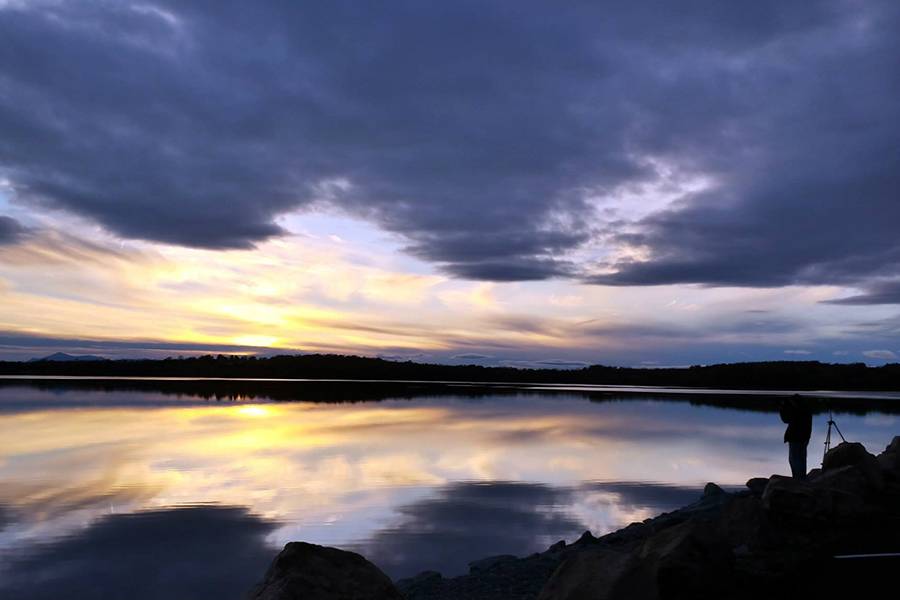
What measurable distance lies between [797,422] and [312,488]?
11832mm

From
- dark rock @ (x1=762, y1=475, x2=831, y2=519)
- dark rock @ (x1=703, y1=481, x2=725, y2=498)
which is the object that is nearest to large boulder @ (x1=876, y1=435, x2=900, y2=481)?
dark rock @ (x1=703, y1=481, x2=725, y2=498)

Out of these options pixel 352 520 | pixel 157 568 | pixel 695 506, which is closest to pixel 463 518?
pixel 352 520

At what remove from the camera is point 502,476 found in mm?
19469

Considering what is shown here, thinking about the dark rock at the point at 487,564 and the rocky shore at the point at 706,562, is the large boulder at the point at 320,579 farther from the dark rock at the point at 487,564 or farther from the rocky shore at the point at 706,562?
the dark rock at the point at 487,564

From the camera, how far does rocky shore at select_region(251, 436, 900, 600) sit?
690 cm

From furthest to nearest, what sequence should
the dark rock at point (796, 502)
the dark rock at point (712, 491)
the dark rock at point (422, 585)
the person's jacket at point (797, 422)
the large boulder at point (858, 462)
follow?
the person's jacket at point (797, 422)
the dark rock at point (712, 491)
the large boulder at point (858, 462)
the dark rock at point (796, 502)
the dark rock at point (422, 585)

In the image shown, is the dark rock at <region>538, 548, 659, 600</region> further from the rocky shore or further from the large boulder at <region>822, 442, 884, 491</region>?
the large boulder at <region>822, 442, 884, 491</region>

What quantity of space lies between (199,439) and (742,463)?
20843 mm

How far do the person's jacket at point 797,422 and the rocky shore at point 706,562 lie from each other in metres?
2.19

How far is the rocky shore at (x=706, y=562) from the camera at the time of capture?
690 centimetres

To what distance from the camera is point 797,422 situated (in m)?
15.3

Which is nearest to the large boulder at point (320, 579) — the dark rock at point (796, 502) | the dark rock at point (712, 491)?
the dark rock at point (796, 502)

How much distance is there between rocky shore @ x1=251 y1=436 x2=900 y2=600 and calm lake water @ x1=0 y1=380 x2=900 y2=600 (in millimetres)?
1849

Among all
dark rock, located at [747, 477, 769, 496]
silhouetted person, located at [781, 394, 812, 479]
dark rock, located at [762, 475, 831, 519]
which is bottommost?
dark rock, located at [747, 477, 769, 496]
